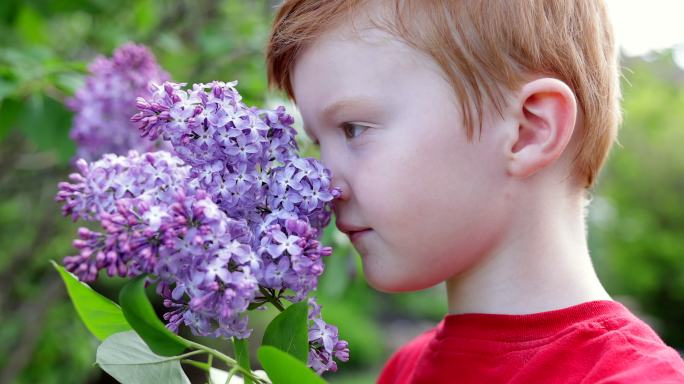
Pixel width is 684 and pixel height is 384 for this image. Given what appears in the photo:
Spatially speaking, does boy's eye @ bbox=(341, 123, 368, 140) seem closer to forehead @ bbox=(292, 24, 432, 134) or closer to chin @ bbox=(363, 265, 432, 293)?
forehead @ bbox=(292, 24, 432, 134)

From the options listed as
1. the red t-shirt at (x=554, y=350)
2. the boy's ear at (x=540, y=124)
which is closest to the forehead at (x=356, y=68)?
the boy's ear at (x=540, y=124)

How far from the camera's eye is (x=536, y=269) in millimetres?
1261

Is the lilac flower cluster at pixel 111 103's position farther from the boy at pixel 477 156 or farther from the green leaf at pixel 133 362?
the green leaf at pixel 133 362

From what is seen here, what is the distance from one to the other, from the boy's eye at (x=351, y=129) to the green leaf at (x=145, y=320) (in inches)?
17.2

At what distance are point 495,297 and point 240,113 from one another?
510 mm

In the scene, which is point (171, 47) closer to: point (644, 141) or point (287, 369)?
point (287, 369)

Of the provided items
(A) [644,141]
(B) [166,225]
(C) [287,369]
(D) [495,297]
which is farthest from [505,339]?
(A) [644,141]

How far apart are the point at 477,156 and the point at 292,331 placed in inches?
15.8

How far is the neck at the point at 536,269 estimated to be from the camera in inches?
49.4

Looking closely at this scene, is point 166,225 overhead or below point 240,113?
below

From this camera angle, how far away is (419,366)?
4.52 ft

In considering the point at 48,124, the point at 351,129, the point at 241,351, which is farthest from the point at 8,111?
the point at 241,351

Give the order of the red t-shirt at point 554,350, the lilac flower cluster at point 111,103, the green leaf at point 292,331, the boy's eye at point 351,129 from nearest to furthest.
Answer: the green leaf at point 292,331 < the red t-shirt at point 554,350 < the boy's eye at point 351,129 < the lilac flower cluster at point 111,103

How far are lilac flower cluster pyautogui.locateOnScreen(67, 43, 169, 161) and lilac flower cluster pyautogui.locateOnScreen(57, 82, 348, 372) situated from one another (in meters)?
0.94
